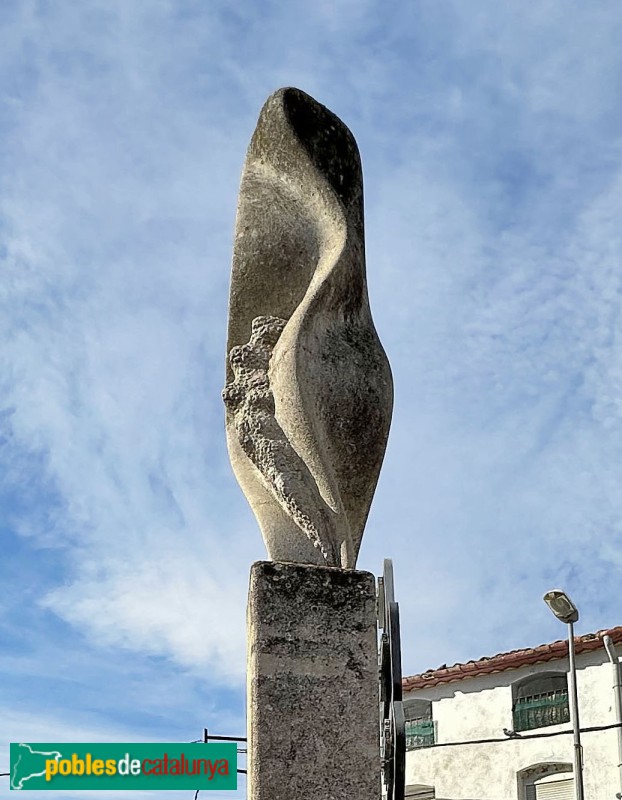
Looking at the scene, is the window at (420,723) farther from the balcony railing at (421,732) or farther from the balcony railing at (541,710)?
the balcony railing at (541,710)

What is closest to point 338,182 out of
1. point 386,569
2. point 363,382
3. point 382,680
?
point 363,382

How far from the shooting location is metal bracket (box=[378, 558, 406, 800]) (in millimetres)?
4594

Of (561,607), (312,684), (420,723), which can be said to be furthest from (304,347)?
(420,723)

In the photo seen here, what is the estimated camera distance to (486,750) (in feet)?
94.2

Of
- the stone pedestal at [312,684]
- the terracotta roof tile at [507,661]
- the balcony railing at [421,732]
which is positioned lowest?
the stone pedestal at [312,684]

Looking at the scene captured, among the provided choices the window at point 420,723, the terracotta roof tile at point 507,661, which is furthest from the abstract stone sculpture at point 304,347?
the window at point 420,723

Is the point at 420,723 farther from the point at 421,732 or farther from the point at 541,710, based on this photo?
the point at 541,710

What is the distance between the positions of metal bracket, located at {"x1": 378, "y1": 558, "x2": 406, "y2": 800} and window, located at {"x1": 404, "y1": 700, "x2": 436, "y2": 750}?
2532 cm

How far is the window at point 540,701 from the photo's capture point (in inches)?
1067

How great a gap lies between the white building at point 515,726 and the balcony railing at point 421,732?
25mm

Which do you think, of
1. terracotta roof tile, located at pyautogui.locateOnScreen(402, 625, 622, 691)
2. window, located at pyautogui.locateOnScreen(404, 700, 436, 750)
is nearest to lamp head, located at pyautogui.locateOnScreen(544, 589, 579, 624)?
terracotta roof tile, located at pyautogui.locateOnScreen(402, 625, 622, 691)

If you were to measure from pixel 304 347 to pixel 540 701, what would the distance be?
23854mm

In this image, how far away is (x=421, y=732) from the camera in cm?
2984

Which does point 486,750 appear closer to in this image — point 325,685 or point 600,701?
point 600,701
